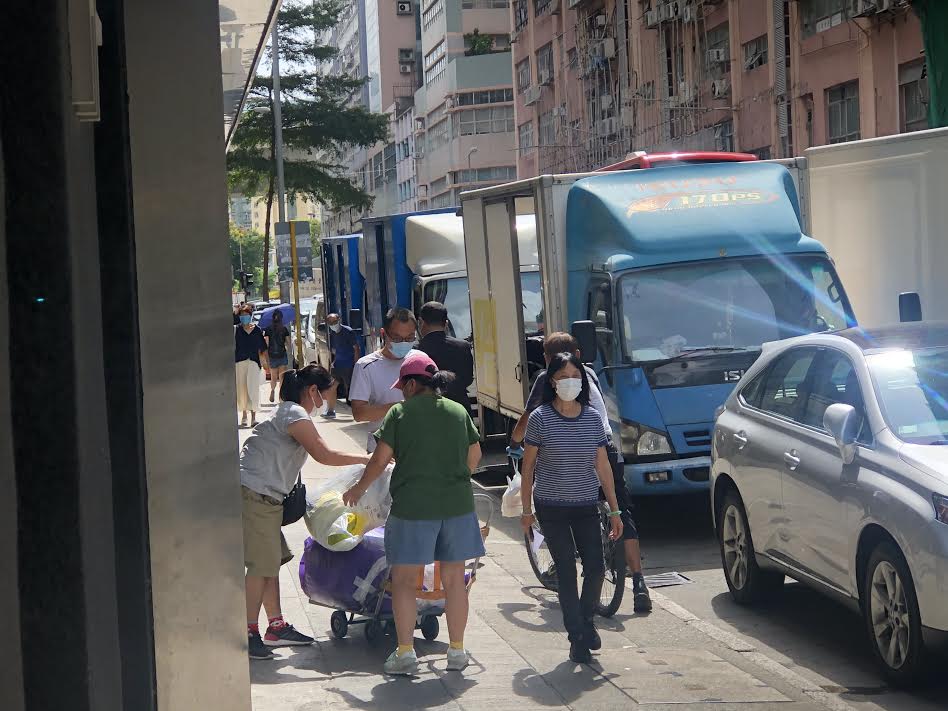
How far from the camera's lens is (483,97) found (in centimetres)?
7825

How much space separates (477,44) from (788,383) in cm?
7187

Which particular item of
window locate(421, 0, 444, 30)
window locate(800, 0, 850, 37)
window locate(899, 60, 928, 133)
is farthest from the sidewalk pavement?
window locate(421, 0, 444, 30)

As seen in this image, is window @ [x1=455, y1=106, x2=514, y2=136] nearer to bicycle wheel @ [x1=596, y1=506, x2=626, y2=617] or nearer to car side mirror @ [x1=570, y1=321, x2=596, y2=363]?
car side mirror @ [x1=570, y1=321, x2=596, y2=363]

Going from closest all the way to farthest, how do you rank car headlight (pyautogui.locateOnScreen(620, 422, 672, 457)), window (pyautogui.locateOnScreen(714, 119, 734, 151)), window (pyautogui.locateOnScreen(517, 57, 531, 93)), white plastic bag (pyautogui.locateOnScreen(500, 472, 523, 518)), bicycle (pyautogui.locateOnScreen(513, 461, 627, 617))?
1. bicycle (pyautogui.locateOnScreen(513, 461, 627, 617))
2. white plastic bag (pyautogui.locateOnScreen(500, 472, 523, 518))
3. car headlight (pyautogui.locateOnScreen(620, 422, 672, 457))
4. window (pyautogui.locateOnScreen(714, 119, 734, 151))
5. window (pyautogui.locateOnScreen(517, 57, 531, 93))

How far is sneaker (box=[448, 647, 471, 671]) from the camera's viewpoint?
6.93 metres

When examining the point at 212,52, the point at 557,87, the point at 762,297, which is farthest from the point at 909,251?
the point at 557,87

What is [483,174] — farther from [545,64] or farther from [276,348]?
[276,348]

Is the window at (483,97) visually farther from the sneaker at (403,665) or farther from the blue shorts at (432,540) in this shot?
the sneaker at (403,665)

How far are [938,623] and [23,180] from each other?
15.8ft

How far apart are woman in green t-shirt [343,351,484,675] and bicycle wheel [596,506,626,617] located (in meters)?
1.57

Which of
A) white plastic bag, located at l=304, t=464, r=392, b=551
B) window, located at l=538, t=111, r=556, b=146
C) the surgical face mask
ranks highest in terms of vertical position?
window, located at l=538, t=111, r=556, b=146

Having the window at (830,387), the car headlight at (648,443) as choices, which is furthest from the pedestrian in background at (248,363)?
the window at (830,387)

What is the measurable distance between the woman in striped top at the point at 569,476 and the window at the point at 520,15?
4902cm

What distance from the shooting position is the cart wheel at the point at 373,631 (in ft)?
24.4
